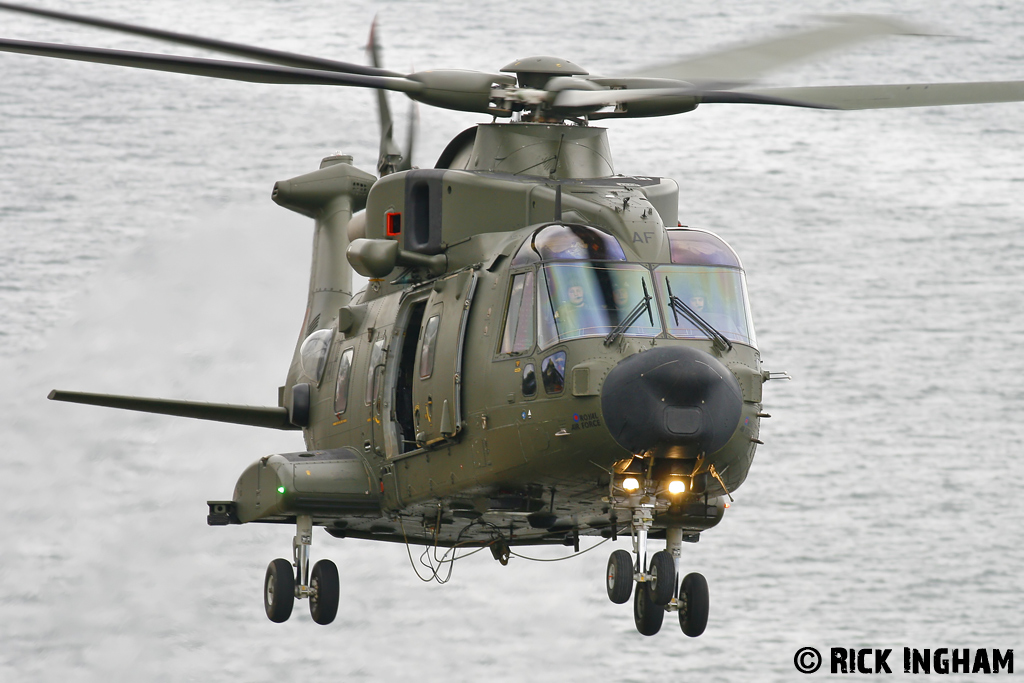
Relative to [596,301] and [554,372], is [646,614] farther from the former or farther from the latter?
[596,301]

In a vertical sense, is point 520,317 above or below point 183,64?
below

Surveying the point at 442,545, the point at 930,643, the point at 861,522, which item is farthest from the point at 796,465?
the point at 442,545

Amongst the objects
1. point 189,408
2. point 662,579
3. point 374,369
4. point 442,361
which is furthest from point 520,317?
point 189,408

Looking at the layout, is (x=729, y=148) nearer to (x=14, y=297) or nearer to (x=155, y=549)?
(x=14, y=297)

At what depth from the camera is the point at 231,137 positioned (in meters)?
42.2

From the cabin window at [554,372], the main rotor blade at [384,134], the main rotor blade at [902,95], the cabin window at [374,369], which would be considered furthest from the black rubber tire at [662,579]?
the main rotor blade at [384,134]

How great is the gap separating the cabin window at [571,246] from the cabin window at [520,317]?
0.16 metres

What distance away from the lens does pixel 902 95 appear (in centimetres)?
971

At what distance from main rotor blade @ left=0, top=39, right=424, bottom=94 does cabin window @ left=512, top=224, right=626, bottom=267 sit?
1.73 m

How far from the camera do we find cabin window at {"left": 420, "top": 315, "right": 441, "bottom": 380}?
12609mm

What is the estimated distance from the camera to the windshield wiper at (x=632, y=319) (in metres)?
10.9

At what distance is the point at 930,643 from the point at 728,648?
6.39 metres

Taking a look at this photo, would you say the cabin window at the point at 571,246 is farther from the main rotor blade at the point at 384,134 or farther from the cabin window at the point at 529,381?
the main rotor blade at the point at 384,134

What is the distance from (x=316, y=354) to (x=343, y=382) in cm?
97
